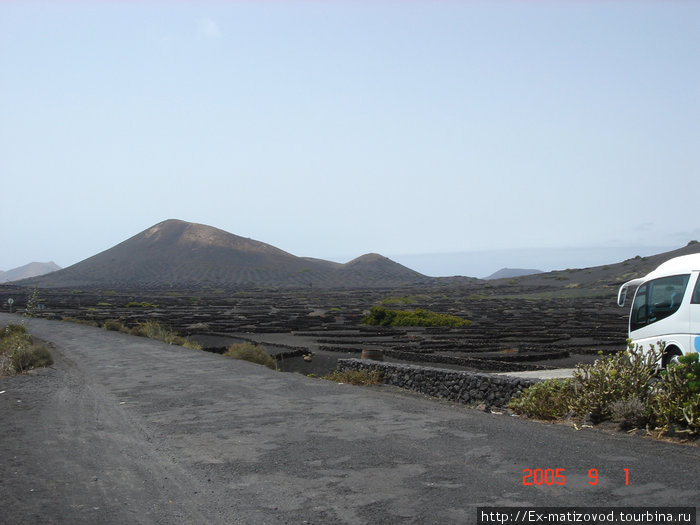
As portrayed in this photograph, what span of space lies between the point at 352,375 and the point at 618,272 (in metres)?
114

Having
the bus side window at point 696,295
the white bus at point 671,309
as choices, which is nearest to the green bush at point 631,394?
the white bus at point 671,309

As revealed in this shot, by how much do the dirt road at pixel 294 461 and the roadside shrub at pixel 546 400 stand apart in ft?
2.28

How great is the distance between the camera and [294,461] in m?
8.44

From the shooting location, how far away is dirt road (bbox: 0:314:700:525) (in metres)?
6.56

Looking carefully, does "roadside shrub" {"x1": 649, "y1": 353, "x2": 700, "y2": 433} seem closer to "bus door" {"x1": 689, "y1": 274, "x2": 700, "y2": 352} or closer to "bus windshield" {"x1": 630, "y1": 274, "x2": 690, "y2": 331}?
"bus door" {"x1": 689, "y1": 274, "x2": 700, "y2": 352}

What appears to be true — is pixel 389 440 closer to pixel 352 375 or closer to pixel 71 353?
pixel 352 375

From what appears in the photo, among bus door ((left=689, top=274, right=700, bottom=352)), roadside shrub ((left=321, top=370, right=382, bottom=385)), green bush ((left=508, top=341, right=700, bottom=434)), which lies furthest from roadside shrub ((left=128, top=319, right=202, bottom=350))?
bus door ((left=689, top=274, right=700, bottom=352))

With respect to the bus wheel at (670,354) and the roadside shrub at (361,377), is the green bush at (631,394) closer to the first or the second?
the bus wheel at (670,354)

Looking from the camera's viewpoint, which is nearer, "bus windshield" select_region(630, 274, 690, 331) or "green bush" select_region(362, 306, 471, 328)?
"bus windshield" select_region(630, 274, 690, 331)
